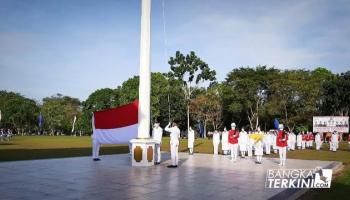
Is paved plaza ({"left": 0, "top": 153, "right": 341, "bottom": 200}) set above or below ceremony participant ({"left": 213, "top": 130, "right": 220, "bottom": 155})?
below

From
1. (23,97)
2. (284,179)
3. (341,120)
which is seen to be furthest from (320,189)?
(23,97)

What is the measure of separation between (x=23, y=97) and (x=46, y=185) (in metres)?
82.4

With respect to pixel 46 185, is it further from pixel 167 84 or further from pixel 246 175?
pixel 167 84

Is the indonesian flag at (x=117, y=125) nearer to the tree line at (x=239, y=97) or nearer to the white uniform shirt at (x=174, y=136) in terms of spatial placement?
the white uniform shirt at (x=174, y=136)

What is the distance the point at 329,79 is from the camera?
57.2 meters

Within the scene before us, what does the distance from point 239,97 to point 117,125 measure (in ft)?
135

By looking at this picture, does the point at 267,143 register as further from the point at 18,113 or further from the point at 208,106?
the point at 18,113

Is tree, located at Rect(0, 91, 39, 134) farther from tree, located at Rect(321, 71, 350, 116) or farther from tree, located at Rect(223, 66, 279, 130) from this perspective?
tree, located at Rect(321, 71, 350, 116)

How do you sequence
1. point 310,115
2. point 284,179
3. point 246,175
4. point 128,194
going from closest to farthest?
point 128,194 < point 284,179 < point 246,175 < point 310,115

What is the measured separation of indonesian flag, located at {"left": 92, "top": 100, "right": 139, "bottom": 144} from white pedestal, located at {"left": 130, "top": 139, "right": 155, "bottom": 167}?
37.0 inches

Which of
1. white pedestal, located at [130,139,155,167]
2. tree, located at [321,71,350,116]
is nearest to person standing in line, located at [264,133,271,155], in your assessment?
white pedestal, located at [130,139,155,167]

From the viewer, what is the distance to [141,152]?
577 inches

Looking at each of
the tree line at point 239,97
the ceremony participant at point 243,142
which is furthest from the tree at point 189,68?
the ceremony participant at point 243,142

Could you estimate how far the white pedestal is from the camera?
1463cm
